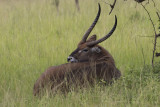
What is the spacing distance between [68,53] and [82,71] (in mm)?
1896

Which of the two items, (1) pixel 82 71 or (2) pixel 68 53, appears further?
(2) pixel 68 53

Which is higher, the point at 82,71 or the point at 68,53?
the point at 68,53

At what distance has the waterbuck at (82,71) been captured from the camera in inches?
196

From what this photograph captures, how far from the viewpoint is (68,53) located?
22.9 ft

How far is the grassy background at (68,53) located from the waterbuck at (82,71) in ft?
0.60

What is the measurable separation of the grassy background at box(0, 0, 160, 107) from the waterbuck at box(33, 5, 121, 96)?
18 cm

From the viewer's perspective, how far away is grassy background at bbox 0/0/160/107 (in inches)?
177

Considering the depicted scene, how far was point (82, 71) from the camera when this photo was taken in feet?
16.8

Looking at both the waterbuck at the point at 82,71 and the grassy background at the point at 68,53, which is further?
the waterbuck at the point at 82,71

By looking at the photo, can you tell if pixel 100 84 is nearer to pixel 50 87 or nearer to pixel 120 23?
pixel 50 87

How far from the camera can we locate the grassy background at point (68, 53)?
14.7ft

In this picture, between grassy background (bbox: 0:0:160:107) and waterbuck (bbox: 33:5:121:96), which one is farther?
waterbuck (bbox: 33:5:121:96)

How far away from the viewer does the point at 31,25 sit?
965 centimetres

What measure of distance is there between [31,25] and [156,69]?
492 cm
